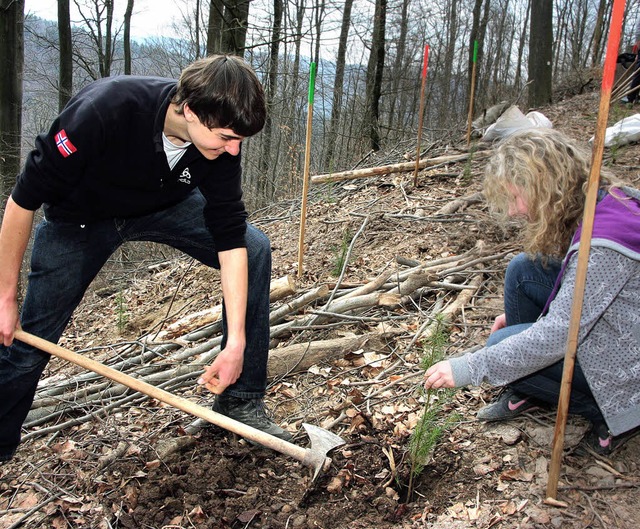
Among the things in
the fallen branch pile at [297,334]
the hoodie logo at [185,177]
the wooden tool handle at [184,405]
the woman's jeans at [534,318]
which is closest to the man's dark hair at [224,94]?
the hoodie logo at [185,177]

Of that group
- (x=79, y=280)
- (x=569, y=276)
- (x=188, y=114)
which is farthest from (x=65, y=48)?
(x=569, y=276)

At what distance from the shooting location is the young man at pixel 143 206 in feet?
→ 6.44

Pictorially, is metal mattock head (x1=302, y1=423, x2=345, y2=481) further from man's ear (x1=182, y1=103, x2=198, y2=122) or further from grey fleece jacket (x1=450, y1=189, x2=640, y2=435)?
man's ear (x1=182, y1=103, x2=198, y2=122)

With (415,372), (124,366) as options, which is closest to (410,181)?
(415,372)

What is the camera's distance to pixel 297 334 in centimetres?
344

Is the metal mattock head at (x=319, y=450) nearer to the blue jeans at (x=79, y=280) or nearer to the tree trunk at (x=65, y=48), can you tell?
the blue jeans at (x=79, y=280)

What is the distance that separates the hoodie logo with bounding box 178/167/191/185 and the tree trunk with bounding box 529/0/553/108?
26.5 ft

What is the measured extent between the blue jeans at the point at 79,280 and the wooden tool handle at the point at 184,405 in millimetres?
119

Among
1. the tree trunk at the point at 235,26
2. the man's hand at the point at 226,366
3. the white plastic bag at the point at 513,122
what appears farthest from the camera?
the tree trunk at the point at 235,26

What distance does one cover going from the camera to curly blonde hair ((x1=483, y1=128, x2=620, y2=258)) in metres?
1.89

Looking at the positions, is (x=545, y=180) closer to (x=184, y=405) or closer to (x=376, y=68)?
(x=184, y=405)

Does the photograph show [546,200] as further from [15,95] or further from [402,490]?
[15,95]

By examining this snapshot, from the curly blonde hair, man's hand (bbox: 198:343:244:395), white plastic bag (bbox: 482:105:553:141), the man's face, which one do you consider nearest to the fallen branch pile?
man's hand (bbox: 198:343:244:395)

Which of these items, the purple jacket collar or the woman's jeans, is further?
the woman's jeans
